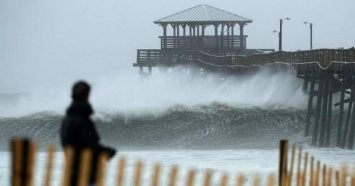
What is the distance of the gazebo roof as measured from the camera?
77250mm

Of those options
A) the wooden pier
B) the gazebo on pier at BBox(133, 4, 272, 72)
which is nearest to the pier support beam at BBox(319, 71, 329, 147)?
the wooden pier

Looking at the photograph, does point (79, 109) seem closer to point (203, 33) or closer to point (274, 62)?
point (274, 62)

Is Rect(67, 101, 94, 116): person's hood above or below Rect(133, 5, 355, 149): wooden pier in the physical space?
above

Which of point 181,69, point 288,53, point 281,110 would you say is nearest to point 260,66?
point 281,110

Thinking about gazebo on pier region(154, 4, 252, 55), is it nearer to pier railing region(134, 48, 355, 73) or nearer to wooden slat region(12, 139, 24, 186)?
pier railing region(134, 48, 355, 73)

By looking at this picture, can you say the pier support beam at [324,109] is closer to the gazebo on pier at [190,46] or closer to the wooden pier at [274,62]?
the wooden pier at [274,62]

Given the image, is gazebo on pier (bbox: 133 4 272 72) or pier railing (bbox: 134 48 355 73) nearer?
pier railing (bbox: 134 48 355 73)

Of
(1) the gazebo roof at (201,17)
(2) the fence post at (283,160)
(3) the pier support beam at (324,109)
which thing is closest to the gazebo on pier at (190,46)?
(1) the gazebo roof at (201,17)

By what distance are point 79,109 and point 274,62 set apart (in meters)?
47.4

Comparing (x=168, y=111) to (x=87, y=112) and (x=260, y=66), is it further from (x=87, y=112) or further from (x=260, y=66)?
(x=87, y=112)

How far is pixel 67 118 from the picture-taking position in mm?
9148

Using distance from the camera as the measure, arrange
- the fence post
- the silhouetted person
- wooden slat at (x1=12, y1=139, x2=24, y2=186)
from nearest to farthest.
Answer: wooden slat at (x1=12, y1=139, x2=24, y2=186)
the silhouetted person
the fence post

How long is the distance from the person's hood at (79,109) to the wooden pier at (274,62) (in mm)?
32088

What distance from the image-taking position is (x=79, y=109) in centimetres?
908
